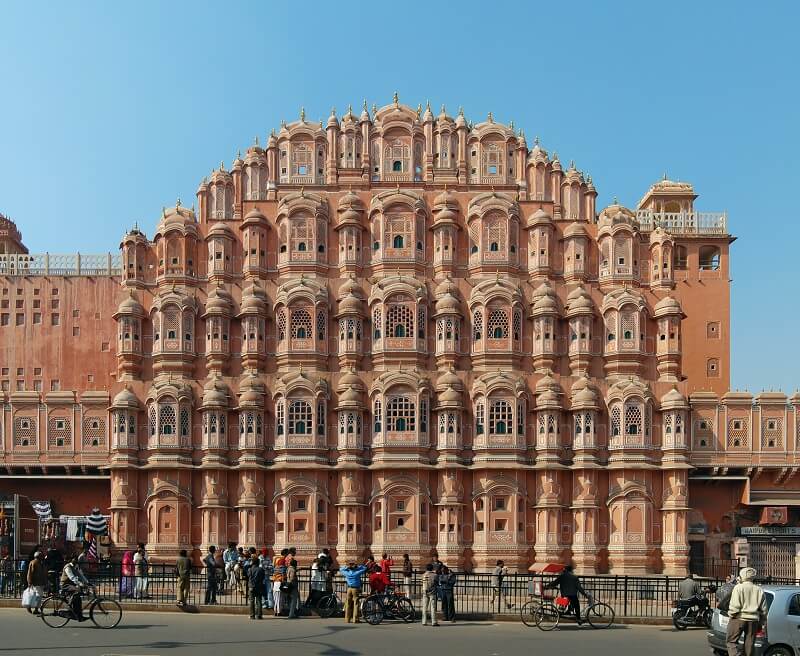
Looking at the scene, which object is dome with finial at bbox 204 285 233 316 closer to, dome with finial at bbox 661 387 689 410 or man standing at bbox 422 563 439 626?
dome with finial at bbox 661 387 689 410

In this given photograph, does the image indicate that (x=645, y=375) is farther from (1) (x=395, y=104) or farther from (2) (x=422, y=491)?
(1) (x=395, y=104)

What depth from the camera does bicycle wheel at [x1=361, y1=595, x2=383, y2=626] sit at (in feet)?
93.6

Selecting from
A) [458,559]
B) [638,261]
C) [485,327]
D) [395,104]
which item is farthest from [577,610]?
[395,104]

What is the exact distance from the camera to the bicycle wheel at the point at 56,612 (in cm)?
2622

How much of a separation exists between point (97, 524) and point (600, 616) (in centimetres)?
2809

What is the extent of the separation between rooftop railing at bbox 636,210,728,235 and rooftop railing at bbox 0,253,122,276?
30.9 m

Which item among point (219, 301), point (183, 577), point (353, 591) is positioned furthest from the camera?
point (219, 301)

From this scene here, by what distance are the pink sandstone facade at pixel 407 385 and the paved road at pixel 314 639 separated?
19.5 metres

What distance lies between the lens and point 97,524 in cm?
4941

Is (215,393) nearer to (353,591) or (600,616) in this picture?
(353,591)

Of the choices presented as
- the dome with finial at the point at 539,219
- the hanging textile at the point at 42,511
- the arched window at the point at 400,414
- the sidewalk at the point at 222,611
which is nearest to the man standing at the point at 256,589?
the sidewalk at the point at 222,611

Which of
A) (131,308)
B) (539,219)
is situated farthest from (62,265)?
(539,219)

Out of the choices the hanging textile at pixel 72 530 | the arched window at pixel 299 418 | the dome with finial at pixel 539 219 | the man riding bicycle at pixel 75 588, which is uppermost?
the dome with finial at pixel 539 219

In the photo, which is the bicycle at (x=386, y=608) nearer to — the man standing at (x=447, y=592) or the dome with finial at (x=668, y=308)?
the man standing at (x=447, y=592)
